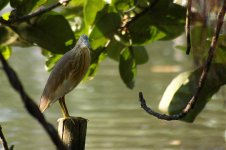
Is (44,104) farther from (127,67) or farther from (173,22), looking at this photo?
(173,22)

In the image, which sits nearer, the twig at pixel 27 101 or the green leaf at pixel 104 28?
the twig at pixel 27 101

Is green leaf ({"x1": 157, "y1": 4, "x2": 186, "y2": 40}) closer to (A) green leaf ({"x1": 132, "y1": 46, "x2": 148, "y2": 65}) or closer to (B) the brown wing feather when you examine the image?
(A) green leaf ({"x1": 132, "y1": 46, "x2": 148, "y2": 65})

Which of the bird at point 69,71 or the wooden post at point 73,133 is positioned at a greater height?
the bird at point 69,71

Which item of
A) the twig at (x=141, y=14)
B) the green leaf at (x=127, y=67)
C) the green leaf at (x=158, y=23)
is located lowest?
the green leaf at (x=127, y=67)

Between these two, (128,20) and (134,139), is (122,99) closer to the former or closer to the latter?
(134,139)

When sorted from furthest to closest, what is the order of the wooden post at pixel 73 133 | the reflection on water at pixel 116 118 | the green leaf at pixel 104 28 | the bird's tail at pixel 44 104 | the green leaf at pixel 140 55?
the reflection on water at pixel 116 118 → the green leaf at pixel 140 55 → the green leaf at pixel 104 28 → the bird's tail at pixel 44 104 → the wooden post at pixel 73 133

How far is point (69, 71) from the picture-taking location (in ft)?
8.09

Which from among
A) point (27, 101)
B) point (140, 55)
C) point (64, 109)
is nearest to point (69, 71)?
Result: point (64, 109)

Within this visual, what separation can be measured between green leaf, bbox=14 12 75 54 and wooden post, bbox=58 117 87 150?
70 centimetres

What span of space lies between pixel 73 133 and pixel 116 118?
390cm

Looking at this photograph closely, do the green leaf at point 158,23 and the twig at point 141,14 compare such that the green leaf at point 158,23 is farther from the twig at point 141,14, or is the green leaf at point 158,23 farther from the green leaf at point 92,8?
the green leaf at point 92,8

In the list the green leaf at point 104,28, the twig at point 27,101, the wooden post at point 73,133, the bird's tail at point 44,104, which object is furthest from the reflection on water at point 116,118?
the twig at point 27,101

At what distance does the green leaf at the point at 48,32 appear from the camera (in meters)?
2.92

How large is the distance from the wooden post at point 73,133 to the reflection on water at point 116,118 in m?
2.83
